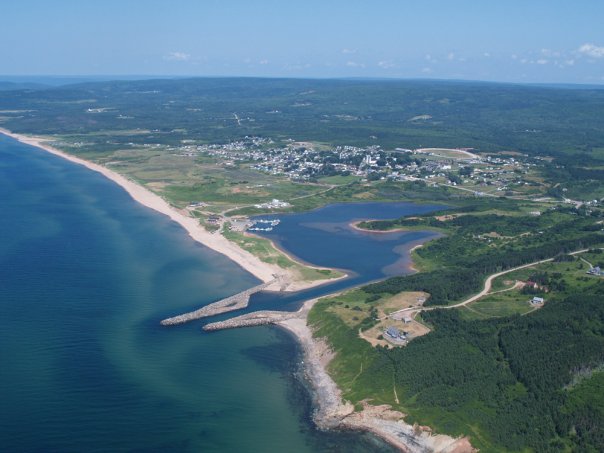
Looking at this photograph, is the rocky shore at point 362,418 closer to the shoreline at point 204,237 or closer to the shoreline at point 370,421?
the shoreline at point 370,421

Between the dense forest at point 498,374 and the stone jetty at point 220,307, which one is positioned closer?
the dense forest at point 498,374

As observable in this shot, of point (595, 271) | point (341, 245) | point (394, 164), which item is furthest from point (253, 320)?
point (394, 164)

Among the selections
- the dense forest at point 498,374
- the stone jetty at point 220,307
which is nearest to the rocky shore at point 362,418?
the dense forest at point 498,374

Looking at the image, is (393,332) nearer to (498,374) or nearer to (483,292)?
(498,374)

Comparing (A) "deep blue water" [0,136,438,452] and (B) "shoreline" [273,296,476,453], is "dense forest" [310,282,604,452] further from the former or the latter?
(A) "deep blue water" [0,136,438,452]

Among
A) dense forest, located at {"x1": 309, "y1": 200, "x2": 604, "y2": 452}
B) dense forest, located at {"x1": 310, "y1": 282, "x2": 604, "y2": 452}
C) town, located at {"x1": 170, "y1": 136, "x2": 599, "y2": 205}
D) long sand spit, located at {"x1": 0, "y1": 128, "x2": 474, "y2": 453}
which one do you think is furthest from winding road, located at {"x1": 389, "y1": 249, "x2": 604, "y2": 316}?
town, located at {"x1": 170, "y1": 136, "x2": 599, "y2": 205}

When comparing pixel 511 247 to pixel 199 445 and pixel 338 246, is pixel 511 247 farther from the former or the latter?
pixel 199 445
